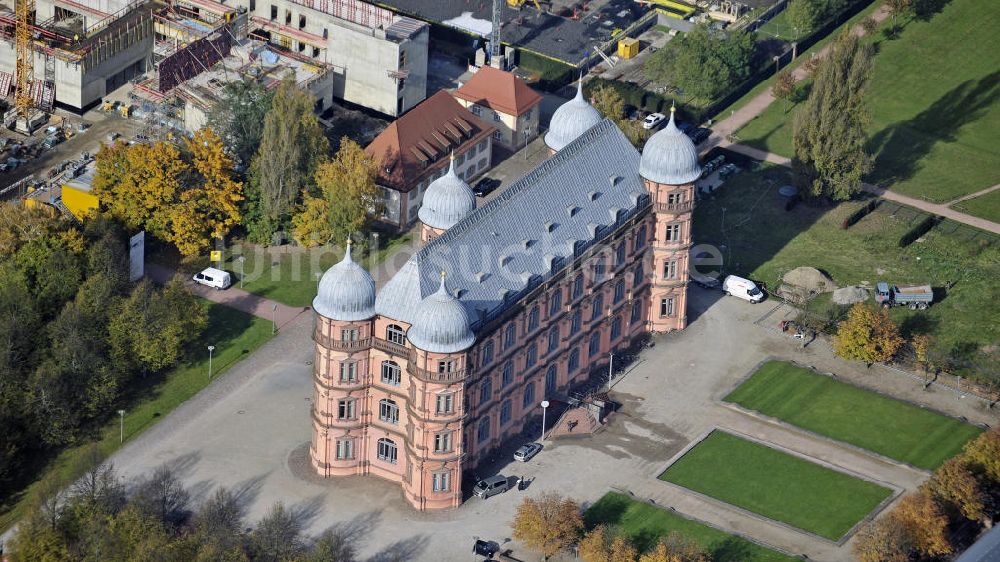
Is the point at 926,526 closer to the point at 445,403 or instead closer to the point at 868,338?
the point at 868,338

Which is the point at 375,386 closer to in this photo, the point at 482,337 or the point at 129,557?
the point at 482,337

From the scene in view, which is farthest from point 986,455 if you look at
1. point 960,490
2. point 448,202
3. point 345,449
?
point 345,449

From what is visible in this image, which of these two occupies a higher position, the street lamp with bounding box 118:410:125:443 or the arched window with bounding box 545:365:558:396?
the arched window with bounding box 545:365:558:396

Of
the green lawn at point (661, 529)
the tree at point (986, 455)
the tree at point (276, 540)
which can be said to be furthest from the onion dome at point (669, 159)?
the tree at point (276, 540)

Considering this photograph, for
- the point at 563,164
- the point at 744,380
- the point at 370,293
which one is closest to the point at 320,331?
the point at 370,293

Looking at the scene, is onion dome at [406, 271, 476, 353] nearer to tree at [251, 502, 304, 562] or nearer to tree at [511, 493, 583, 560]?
tree at [511, 493, 583, 560]

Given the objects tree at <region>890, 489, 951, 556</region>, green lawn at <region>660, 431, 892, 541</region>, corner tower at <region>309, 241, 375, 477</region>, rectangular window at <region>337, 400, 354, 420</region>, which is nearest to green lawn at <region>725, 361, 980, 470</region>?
green lawn at <region>660, 431, 892, 541</region>
